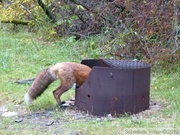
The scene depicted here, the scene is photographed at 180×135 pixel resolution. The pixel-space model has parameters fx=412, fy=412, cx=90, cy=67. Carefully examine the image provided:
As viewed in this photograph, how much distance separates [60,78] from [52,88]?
140 cm

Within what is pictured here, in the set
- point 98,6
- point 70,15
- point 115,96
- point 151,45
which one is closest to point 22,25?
point 70,15

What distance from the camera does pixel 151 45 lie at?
8508 millimetres

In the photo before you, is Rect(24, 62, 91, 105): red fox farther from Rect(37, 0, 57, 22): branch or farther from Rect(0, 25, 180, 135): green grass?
Rect(37, 0, 57, 22): branch

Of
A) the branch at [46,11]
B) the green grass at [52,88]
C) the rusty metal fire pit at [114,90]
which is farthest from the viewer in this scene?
the branch at [46,11]

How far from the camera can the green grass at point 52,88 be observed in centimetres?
494

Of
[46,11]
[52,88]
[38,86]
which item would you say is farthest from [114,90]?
[46,11]

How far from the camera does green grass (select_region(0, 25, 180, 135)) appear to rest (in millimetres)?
4938

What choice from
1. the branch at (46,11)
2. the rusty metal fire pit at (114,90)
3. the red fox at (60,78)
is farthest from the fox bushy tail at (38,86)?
the branch at (46,11)

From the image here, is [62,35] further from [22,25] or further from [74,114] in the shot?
[74,114]

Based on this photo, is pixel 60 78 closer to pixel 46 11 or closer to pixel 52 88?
pixel 52 88

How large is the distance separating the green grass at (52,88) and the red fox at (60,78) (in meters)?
0.23

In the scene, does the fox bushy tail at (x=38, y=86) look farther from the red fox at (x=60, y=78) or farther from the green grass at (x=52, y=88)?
the green grass at (x=52, y=88)

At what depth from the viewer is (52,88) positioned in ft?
23.2

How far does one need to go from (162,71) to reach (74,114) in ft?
10.1
